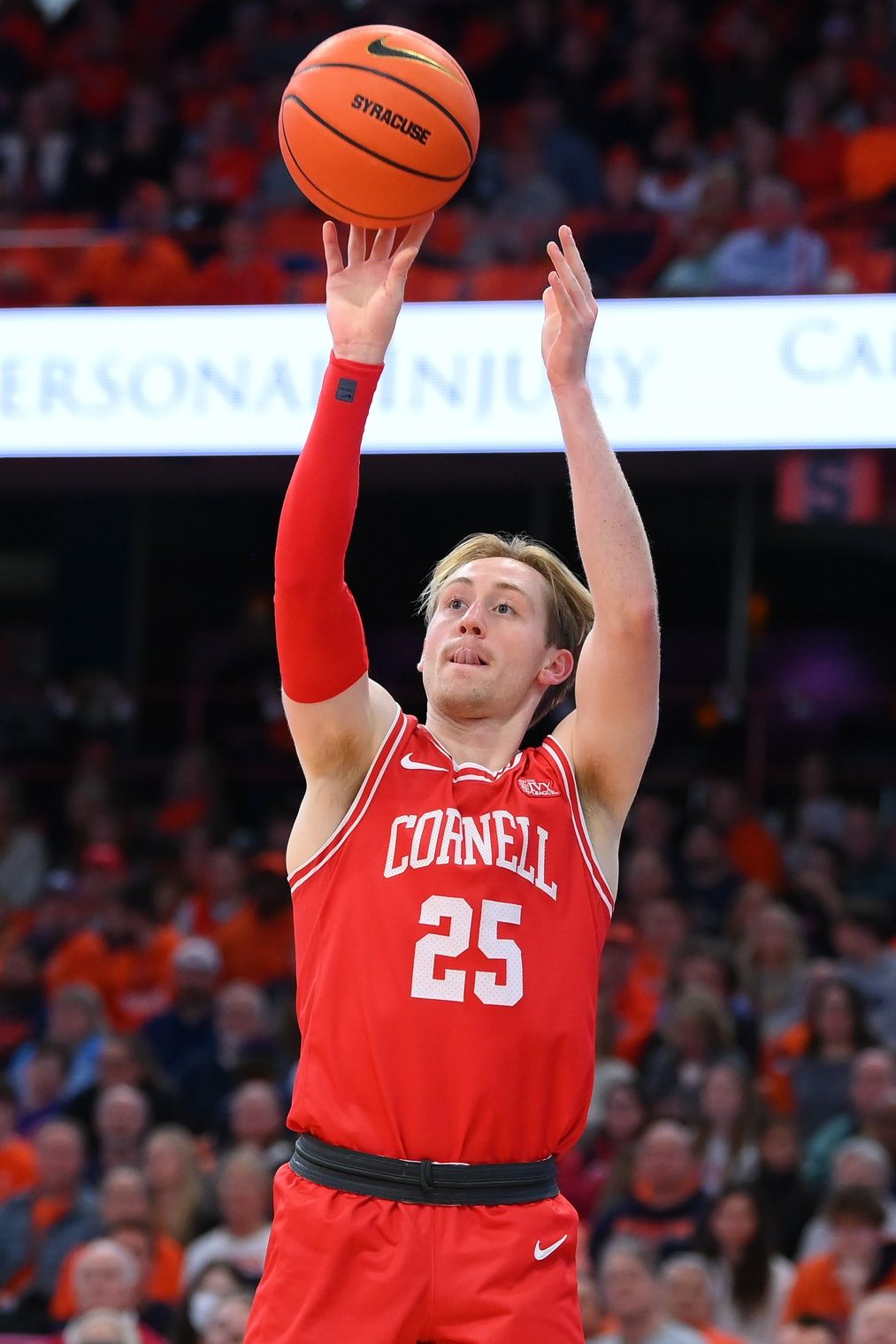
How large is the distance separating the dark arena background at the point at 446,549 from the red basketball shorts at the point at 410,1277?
0.07 meters

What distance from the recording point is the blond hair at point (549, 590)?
3.53 m

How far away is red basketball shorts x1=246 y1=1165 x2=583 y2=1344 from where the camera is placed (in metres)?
2.91

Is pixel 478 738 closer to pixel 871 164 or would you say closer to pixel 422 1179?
pixel 422 1179

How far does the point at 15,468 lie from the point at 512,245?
3174mm

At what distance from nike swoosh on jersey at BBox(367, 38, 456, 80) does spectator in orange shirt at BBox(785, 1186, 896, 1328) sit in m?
4.00

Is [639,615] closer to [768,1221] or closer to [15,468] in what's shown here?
[768,1221]

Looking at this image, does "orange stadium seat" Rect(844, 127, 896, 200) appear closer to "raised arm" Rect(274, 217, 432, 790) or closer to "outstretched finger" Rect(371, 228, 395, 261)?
"outstretched finger" Rect(371, 228, 395, 261)

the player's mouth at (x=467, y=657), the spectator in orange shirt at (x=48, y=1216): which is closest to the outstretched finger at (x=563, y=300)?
the player's mouth at (x=467, y=657)

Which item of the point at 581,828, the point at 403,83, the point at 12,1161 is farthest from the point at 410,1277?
the point at 12,1161

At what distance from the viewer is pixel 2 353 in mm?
9938

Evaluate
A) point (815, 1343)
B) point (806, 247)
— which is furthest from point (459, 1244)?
point (806, 247)

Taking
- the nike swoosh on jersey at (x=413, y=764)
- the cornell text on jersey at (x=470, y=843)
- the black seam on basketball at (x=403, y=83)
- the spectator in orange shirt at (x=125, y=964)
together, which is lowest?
the spectator in orange shirt at (x=125, y=964)

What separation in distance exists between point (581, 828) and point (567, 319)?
0.83m

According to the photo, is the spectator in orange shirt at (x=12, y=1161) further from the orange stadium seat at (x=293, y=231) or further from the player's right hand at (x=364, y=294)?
the player's right hand at (x=364, y=294)
